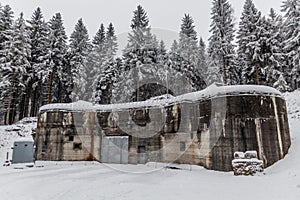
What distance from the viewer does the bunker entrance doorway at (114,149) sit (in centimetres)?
1602

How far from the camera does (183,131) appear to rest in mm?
13969

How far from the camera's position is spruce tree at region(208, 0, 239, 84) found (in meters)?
25.4

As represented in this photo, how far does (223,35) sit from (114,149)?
1826 centimetres

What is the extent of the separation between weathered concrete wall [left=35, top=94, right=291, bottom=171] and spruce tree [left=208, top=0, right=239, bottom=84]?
13.5 meters

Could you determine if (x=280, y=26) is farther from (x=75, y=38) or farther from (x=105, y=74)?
(x=75, y=38)

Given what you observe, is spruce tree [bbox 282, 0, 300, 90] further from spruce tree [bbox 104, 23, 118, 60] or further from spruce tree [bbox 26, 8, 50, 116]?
spruce tree [bbox 26, 8, 50, 116]

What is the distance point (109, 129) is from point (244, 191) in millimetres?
11265

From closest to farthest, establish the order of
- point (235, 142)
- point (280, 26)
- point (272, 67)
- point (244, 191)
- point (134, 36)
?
point (244, 191), point (235, 142), point (272, 67), point (280, 26), point (134, 36)

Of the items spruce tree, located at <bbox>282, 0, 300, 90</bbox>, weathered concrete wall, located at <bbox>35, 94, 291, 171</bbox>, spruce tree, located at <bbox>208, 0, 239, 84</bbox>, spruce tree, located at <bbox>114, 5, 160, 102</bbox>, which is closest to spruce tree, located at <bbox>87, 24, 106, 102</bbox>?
spruce tree, located at <bbox>114, 5, 160, 102</bbox>

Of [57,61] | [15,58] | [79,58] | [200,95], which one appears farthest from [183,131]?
[79,58]

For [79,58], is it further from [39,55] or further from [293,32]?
[293,32]

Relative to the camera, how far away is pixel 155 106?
15727 millimetres

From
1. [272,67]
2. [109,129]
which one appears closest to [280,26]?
[272,67]

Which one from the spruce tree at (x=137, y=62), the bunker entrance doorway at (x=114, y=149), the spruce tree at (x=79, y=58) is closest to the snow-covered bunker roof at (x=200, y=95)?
the bunker entrance doorway at (x=114, y=149)
